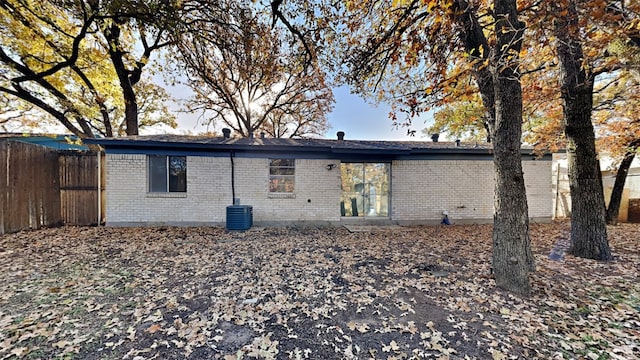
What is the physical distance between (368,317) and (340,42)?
214 inches

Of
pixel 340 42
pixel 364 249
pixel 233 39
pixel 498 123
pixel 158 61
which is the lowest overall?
pixel 364 249

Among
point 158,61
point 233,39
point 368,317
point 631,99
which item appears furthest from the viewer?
point 158,61

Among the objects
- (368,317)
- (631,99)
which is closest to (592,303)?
(368,317)

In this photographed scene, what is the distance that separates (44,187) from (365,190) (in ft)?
33.6

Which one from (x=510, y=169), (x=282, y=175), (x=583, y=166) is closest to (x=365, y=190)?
(x=282, y=175)

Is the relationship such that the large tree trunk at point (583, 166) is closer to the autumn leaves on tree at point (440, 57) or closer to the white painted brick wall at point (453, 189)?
the autumn leaves on tree at point (440, 57)

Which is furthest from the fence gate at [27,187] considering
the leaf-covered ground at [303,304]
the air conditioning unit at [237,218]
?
the air conditioning unit at [237,218]

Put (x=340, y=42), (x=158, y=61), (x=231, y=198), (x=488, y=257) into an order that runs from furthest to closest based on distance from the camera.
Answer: (x=158, y=61) < (x=231, y=198) < (x=340, y=42) < (x=488, y=257)

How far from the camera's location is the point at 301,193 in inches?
356

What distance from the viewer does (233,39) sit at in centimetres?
622

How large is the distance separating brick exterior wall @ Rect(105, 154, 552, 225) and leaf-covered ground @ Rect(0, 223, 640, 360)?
2.51 meters

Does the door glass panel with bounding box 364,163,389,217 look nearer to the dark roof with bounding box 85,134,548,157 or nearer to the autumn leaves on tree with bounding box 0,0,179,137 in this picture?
the dark roof with bounding box 85,134,548,157

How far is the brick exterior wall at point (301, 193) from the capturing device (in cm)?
820

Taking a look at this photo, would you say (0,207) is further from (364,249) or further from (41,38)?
(364,249)
